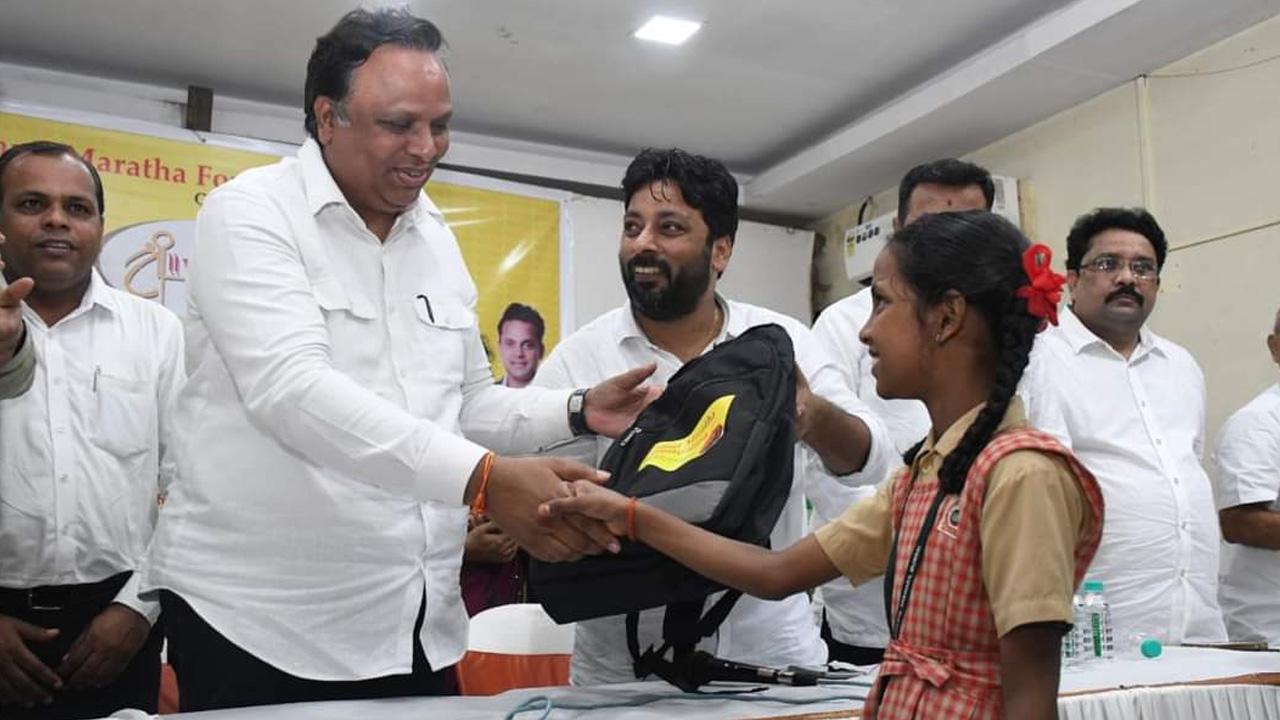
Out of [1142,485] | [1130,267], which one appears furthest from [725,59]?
[1142,485]

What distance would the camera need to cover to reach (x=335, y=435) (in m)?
1.74

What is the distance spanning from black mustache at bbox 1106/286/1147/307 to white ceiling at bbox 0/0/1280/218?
1431 millimetres

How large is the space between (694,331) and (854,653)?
0.89m

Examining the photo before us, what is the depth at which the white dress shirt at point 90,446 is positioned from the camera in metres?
2.48

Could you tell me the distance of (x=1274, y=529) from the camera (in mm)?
3799

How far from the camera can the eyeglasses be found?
3639 millimetres

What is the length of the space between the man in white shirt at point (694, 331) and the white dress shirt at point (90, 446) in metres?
0.99

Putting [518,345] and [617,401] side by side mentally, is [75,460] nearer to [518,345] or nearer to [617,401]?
[617,401]

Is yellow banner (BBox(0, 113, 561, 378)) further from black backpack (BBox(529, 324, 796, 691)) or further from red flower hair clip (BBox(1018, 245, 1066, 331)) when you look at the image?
red flower hair clip (BBox(1018, 245, 1066, 331))

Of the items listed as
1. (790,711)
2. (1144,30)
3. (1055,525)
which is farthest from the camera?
(1144,30)

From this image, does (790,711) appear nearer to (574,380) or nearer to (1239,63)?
(574,380)

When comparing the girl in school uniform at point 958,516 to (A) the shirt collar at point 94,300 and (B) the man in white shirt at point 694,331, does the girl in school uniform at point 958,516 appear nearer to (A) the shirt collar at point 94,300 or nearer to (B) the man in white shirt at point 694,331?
(B) the man in white shirt at point 694,331

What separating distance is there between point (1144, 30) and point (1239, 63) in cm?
45

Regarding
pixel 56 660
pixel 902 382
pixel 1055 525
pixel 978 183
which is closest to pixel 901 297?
pixel 902 382
